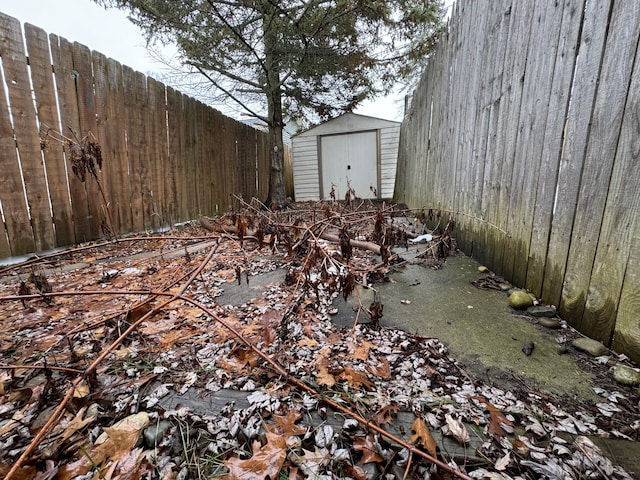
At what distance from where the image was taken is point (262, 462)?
78 centimetres

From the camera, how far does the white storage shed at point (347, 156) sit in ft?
26.2

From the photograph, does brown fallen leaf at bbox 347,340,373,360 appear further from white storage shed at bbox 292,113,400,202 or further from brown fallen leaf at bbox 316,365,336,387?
white storage shed at bbox 292,113,400,202

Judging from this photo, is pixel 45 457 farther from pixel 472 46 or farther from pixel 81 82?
pixel 472 46

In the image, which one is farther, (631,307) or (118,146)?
(118,146)

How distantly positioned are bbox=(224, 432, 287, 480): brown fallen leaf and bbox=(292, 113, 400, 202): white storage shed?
7424 millimetres

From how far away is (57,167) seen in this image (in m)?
2.68

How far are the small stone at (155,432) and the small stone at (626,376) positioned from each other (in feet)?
5.43

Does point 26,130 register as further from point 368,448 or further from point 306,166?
point 306,166

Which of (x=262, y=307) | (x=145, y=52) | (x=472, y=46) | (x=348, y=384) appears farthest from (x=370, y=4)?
(x=348, y=384)

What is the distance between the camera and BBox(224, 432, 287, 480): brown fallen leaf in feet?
2.43

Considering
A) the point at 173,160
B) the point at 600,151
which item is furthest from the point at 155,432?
the point at 173,160

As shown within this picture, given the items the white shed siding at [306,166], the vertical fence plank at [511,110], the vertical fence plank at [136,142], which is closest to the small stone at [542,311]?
the vertical fence plank at [511,110]

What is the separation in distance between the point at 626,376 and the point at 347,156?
7983 millimetres

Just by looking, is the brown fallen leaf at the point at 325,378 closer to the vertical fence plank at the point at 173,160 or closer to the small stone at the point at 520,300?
the small stone at the point at 520,300
